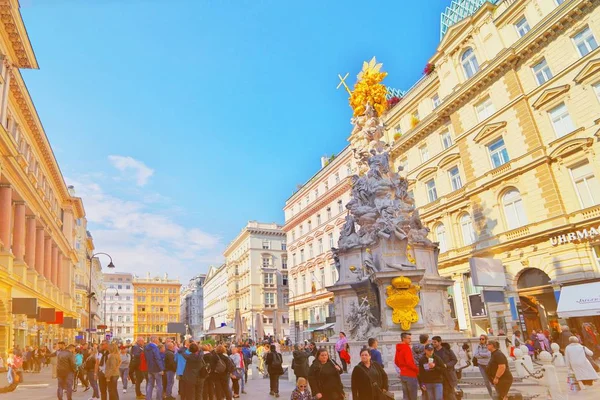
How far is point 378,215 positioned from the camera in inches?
663

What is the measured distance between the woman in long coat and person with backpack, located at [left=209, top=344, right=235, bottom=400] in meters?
8.46

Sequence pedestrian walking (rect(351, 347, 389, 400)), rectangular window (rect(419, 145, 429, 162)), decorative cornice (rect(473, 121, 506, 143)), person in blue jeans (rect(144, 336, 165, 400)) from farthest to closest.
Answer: rectangular window (rect(419, 145, 429, 162)), decorative cornice (rect(473, 121, 506, 143)), person in blue jeans (rect(144, 336, 165, 400)), pedestrian walking (rect(351, 347, 389, 400))

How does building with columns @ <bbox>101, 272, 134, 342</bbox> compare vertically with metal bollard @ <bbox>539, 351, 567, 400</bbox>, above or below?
above

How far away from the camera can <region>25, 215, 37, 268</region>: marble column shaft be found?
3016 centimetres

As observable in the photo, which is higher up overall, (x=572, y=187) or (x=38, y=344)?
(x=572, y=187)

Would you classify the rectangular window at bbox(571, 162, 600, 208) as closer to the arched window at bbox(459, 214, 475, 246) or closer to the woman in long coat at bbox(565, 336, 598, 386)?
the arched window at bbox(459, 214, 475, 246)

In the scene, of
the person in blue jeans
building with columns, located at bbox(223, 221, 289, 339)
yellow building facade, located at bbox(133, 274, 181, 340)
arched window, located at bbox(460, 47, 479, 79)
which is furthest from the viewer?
yellow building facade, located at bbox(133, 274, 181, 340)

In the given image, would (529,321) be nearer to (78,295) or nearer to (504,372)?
(504,372)

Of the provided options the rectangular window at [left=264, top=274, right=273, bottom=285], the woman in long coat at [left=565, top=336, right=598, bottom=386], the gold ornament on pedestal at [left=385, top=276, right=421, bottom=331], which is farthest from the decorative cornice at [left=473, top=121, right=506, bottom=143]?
the rectangular window at [left=264, top=274, right=273, bottom=285]

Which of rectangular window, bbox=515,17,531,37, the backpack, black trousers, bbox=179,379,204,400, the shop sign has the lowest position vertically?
black trousers, bbox=179,379,204,400

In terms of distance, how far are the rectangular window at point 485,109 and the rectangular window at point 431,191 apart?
677cm

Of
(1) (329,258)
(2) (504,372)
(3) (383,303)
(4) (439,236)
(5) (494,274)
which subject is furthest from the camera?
(1) (329,258)

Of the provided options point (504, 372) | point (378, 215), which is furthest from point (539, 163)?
point (504, 372)

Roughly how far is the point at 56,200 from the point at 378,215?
1667 inches
